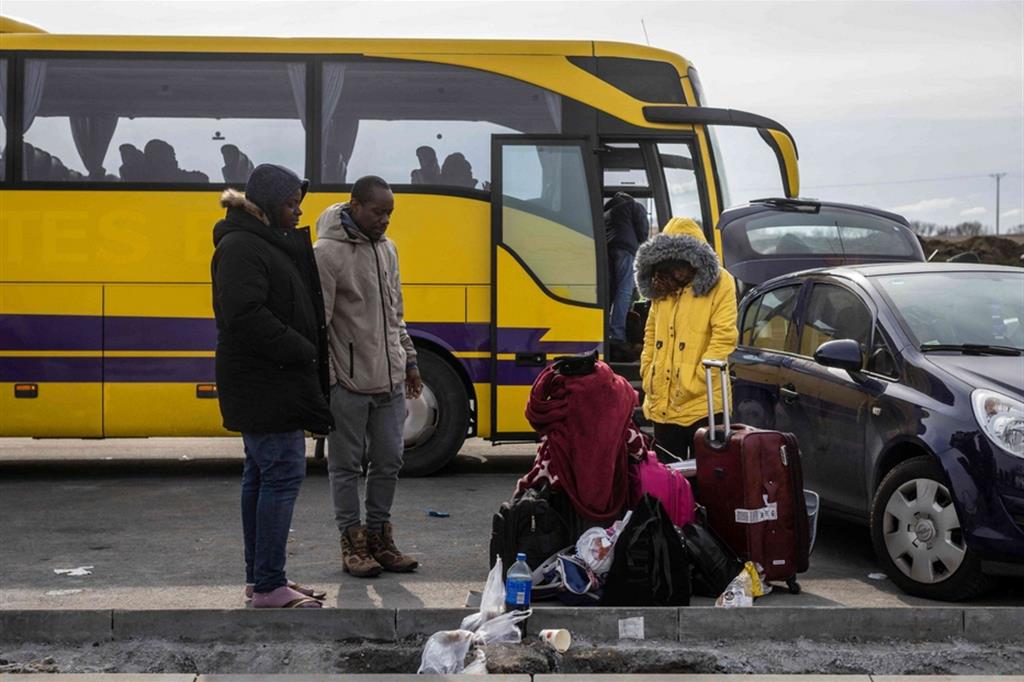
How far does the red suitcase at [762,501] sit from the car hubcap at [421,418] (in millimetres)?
4739

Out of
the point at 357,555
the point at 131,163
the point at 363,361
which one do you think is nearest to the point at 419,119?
the point at 131,163

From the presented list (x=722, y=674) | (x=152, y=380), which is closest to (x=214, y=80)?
(x=152, y=380)

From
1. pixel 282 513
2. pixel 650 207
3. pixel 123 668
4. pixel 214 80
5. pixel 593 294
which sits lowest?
pixel 123 668

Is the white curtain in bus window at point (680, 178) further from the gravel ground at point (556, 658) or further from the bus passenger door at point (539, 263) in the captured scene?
the gravel ground at point (556, 658)

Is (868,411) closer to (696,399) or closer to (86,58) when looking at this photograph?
(696,399)

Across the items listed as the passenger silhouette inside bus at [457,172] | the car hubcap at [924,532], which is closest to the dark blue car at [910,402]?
the car hubcap at [924,532]

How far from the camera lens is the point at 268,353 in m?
6.04

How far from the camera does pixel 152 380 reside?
11.3 meters

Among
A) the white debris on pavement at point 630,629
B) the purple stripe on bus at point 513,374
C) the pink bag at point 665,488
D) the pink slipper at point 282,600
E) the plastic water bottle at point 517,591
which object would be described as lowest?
the white debris on pavement at point 630,629

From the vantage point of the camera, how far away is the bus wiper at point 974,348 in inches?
290

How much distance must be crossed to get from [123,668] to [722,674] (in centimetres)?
227

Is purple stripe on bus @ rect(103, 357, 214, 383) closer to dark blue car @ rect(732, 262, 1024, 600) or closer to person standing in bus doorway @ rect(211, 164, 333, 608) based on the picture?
dark blue car @ rect(732, 262, 1024, 600)

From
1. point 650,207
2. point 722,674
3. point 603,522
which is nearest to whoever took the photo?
point 722,674

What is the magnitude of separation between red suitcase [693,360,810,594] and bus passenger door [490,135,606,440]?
4.55 metres
